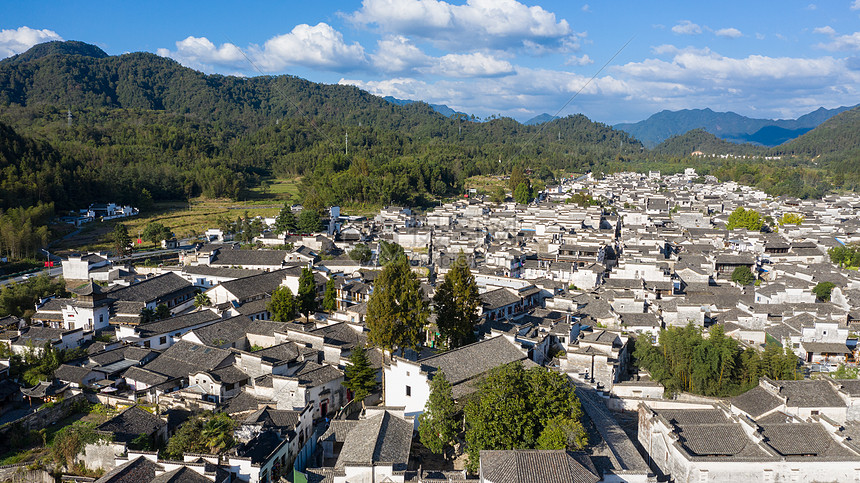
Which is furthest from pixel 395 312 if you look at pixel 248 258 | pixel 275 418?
pixel 248 258

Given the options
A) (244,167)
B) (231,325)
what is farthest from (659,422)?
(244,167)

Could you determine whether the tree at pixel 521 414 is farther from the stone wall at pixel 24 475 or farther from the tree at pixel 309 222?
the tree at pixel 309 222

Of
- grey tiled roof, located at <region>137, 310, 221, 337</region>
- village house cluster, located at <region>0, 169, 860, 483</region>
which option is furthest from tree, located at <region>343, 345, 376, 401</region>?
grey tiled roof, located at <region>137, 310, 221, 337</region>

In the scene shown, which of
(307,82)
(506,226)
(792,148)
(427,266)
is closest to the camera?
(427,266)

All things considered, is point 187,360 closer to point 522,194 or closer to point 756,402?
point 756,402

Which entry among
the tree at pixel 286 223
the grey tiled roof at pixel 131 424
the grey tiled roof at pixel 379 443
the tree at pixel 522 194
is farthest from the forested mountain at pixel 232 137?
the grey tiled roof at pixel 379 443

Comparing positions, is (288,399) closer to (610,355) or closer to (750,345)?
(610,355)

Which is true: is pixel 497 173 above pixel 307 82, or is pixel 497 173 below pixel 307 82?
below
